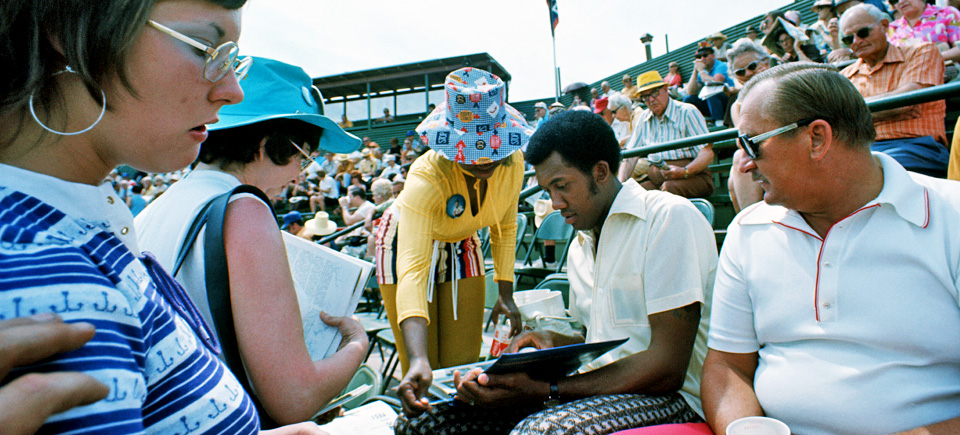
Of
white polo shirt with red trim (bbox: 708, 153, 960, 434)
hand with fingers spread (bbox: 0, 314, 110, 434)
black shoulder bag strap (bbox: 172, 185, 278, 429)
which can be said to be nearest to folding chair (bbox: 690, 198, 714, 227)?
white polo shirt with red trim (bbox: 708, 153, 960, 434)

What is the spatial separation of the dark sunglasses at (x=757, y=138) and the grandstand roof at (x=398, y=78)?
21345 mm

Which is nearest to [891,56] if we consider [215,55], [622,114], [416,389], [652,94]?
[652,94]

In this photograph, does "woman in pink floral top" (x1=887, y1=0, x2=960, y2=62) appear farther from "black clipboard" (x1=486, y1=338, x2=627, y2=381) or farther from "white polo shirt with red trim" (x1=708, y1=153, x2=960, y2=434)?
"black clipboard" (x1=486, y1=338, x2=627, y2=381)

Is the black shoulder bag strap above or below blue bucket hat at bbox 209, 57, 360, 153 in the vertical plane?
below

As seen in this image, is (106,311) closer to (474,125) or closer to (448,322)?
(474,125)

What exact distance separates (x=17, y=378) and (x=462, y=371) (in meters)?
1.65

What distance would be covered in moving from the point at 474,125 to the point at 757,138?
136 cm

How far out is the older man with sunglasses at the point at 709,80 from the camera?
7195mm

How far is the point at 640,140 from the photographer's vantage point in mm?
5504

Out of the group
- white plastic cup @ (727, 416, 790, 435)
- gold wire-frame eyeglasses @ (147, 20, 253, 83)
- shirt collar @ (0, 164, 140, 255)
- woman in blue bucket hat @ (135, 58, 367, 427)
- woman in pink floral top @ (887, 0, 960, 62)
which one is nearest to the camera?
shirt collar @ (0, 164, 140, 255)

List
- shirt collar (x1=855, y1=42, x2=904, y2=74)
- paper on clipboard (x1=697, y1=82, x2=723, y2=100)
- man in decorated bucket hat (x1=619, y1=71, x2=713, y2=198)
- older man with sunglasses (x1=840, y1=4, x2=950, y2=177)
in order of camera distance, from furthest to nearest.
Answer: paper on clipboard (x1=697, y1=82, x2=723, y2=100) < man in decorated bucket hat (x1=619, y1=71, x2=713, y2=198) < shirt collar (x1=855, y1=42, x2=904, y2=74) < older man with sunglasses (x1=840, y1=4, x2=950, y2=177)

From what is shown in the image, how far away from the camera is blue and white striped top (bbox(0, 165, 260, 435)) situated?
1.73 ft

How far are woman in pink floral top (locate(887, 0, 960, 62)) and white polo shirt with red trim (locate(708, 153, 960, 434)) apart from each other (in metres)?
4.70

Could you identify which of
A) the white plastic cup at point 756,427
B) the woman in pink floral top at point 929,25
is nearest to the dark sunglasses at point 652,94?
the woman in pink floral top at point 929,25
